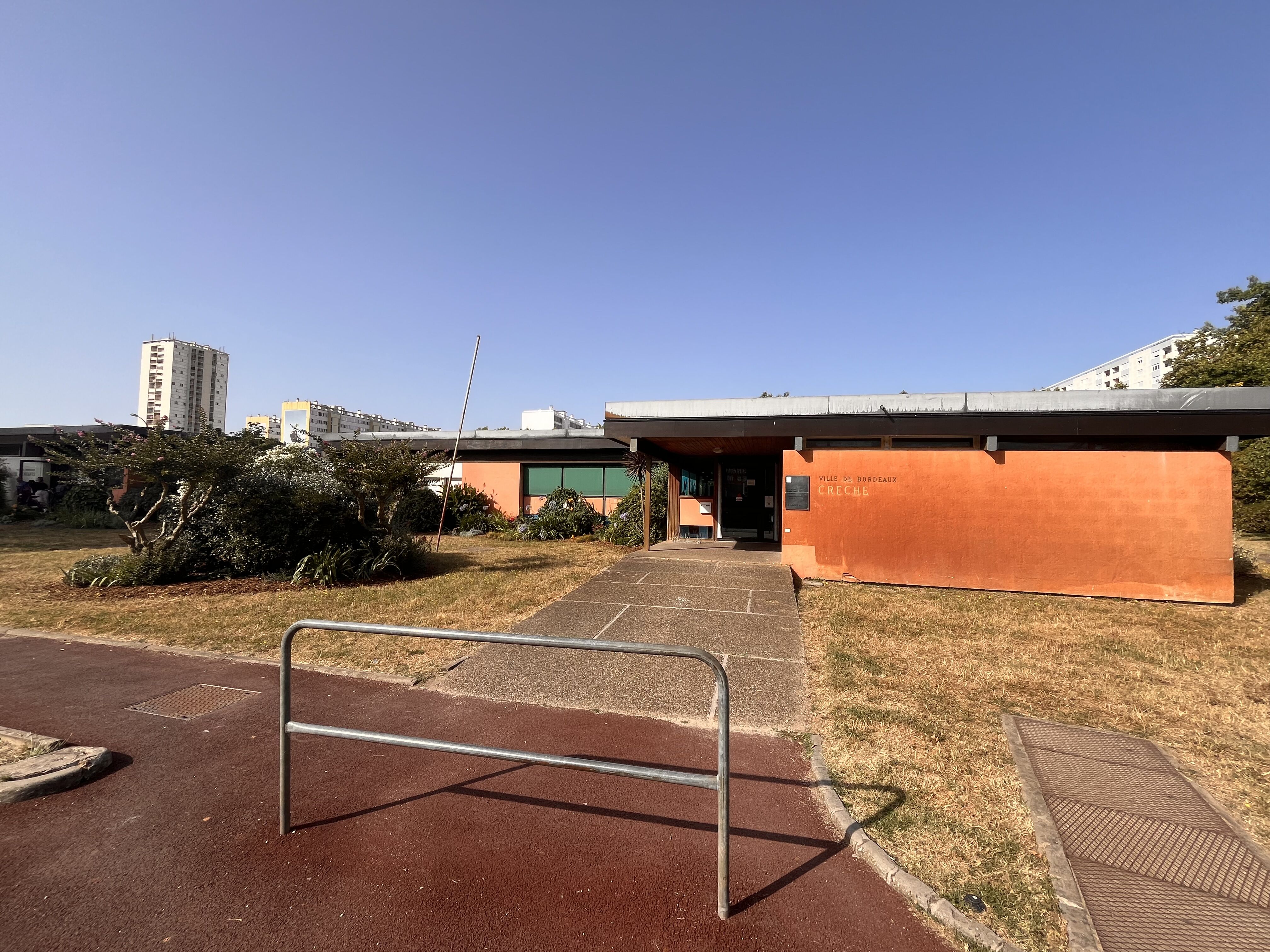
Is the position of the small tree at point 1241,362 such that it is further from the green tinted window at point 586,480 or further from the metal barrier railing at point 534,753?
the metal barrier railing at point 534,753

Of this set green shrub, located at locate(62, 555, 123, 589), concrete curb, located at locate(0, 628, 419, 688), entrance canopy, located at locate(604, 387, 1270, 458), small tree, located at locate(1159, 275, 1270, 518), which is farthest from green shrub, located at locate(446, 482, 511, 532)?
small tree, located at locate(1159, 275, 1270, 518)

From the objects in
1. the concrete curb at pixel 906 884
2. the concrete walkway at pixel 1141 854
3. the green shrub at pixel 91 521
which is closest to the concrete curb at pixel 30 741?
the concrete curb at pixel 906 884

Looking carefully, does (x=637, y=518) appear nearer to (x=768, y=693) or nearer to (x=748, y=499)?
(x=748, y=499)

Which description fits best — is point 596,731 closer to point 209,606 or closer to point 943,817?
point 943,817

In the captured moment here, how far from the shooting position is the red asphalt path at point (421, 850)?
2.12 metres

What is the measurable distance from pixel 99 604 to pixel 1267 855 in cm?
1151

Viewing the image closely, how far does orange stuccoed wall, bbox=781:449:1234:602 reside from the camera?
28.4 ft

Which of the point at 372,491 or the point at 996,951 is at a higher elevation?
the point at 372,491

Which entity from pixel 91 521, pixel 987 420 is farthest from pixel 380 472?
pixel 91 521

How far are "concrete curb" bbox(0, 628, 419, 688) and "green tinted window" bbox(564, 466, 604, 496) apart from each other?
1206cm

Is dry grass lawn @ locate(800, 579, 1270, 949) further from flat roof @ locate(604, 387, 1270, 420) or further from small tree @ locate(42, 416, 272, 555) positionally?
small tree @ locate(42, 416, 272, 555)

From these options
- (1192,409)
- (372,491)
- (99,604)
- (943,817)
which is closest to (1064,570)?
(1192,409)

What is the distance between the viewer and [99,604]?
7426mm

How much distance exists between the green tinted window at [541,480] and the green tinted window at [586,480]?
35 centimetres
